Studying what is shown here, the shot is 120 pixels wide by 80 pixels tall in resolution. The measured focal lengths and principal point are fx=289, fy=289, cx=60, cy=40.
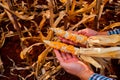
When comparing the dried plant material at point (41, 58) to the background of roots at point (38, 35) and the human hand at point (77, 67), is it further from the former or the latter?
the human hand at point (77, 67)

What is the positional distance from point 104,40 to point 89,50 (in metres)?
0.08

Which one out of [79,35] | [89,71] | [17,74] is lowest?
[17,74]

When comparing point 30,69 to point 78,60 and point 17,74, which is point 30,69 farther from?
point 78,60

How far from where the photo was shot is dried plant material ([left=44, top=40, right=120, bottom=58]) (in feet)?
3.79

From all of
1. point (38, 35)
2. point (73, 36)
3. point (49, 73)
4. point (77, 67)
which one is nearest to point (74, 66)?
point (77, 67)

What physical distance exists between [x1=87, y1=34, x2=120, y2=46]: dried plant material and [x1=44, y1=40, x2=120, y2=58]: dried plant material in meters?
0.04

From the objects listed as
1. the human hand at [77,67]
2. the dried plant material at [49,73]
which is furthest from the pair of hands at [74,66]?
the dried plant material at [49,73]

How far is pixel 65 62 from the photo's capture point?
4.02 ft

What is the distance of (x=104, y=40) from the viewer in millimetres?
1199

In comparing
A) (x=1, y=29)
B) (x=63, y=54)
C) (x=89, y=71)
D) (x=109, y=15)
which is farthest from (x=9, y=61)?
(x=109, y=15)

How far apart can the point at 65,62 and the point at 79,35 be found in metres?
0.13

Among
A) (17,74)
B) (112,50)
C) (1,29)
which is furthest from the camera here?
(1,29)

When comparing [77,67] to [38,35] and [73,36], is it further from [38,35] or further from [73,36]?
[38,35]

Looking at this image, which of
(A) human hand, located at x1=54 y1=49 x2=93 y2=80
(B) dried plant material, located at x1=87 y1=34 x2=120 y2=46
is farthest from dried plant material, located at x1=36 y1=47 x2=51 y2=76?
(B) dried plant material, located at x1=87 y1=34 x2=120 y2=46
